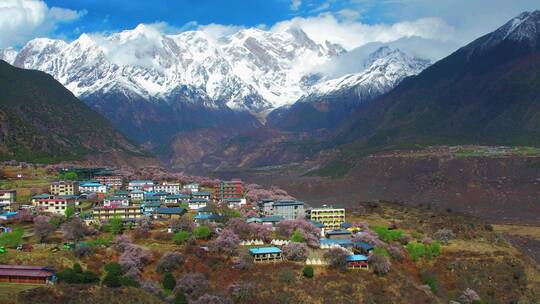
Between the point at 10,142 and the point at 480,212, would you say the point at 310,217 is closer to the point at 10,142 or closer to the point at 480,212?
the point at 480,212

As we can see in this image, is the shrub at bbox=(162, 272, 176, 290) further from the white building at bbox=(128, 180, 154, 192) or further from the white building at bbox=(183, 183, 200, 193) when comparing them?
the white building at bbox=(183, 183, 200, 193)

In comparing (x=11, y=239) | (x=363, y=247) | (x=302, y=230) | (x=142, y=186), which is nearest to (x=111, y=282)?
(x=11, y=239)

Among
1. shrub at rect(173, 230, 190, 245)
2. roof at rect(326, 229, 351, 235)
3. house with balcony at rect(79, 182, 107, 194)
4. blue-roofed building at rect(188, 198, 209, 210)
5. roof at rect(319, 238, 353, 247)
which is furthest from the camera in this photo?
house with balcony at rect(79, 182, 107, 194)

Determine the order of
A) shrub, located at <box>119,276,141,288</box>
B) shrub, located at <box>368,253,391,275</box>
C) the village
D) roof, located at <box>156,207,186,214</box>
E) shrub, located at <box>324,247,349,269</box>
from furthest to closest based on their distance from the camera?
roof, located at <box>156,207,186,214</box> → shrub, located at <box>368,253,391,275</box> → shrub, located at <box>324,247,349,269</box> → the village → shrub, located at <box>119,276,141,288</box>

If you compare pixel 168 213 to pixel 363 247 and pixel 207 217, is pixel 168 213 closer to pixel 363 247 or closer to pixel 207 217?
pixel 207 217

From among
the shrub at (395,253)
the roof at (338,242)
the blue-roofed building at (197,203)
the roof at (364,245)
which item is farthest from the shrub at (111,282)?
the blue-roofed building at (197,203)

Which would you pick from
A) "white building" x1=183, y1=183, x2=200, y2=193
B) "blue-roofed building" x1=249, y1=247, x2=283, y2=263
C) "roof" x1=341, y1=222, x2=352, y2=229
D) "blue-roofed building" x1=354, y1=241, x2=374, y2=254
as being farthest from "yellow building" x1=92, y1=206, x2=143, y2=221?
"white building" x1=183, y1=183, x2=200, y2=193
